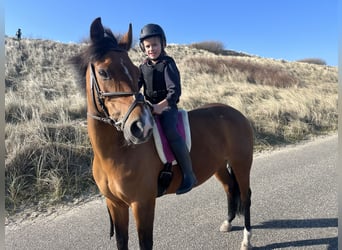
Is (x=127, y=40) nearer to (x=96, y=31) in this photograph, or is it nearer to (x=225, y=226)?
(x=96, y=31)

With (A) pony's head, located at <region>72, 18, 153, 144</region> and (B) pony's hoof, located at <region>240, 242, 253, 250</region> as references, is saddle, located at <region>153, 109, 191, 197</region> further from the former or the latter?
(B) pony's hoof, located at <region>240, 242, 253, 250</region>

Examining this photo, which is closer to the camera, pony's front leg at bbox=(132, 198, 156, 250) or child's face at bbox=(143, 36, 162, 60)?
pony's front leg at bbox=(132, 198, 156, 250)

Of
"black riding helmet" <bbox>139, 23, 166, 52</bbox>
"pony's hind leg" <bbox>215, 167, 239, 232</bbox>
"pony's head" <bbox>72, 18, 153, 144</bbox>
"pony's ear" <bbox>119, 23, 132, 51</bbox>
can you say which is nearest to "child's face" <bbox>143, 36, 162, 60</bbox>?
"black riding helmet" <bbox>139, 23, 166, 52</bbox>

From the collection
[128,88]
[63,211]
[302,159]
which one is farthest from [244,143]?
[302,159]

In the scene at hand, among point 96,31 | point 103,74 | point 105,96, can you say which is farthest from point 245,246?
point 96,31

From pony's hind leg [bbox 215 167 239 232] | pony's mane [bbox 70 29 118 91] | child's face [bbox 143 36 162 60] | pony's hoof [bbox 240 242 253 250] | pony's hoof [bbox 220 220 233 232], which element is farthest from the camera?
pony's hind leg [bbox 215 167 239 232]

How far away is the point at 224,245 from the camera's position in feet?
11.5

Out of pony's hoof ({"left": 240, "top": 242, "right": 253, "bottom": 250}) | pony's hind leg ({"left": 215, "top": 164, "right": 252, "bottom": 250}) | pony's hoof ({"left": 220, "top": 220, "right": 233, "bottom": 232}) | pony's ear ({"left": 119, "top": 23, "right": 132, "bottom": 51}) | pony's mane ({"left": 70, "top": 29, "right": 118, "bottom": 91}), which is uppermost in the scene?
pony's ear ({"left": 119, "top": 23, "right": 132, "bottom": 51})

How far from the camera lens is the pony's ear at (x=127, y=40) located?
2623mm

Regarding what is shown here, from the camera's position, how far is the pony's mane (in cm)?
236

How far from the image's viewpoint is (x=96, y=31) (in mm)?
2400

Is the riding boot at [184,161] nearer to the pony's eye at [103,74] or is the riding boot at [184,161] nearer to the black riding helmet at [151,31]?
the pony's eye at [103,74]

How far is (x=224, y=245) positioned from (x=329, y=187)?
99.6 inches

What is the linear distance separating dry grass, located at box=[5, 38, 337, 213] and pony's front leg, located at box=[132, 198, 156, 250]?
1.27 metres
